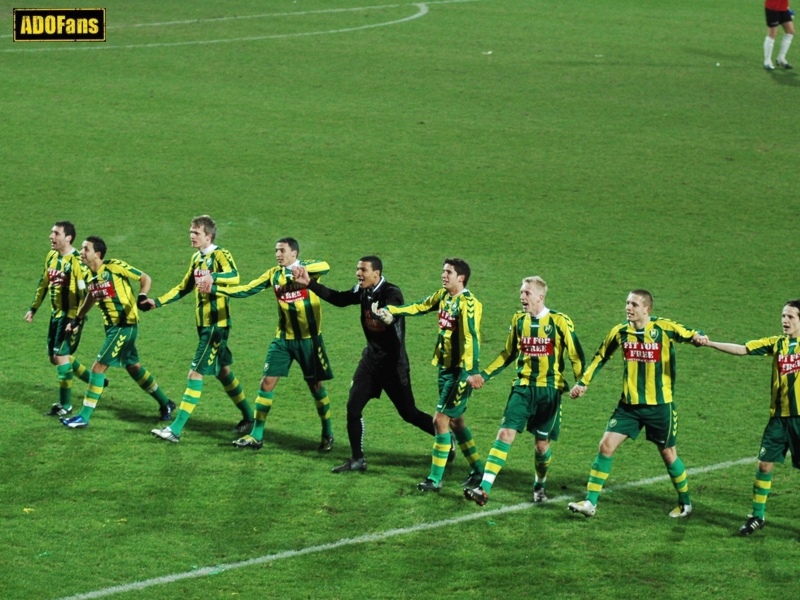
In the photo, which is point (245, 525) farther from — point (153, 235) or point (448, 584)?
point (153, 235)

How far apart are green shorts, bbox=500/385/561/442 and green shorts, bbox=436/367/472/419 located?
16.3 inches

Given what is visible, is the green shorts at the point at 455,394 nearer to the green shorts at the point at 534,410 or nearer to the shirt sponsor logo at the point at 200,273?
the green shorts at the point at 534,410

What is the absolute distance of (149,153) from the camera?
22.9 m

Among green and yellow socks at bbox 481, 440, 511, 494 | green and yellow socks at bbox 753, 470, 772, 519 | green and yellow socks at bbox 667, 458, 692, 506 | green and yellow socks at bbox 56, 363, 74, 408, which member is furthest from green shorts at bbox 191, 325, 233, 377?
green and yellow socks at bbox 753, 470, 772, 519

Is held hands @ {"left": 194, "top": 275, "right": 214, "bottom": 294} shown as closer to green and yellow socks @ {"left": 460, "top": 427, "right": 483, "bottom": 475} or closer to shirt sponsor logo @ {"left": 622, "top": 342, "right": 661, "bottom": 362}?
green and yellow socks @ {"left": 460, "top": 427, "right": 483, "bottom": 475}

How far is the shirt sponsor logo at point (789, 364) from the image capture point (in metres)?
9.72

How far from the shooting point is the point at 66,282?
488 inches

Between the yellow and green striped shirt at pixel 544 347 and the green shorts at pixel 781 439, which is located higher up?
the yellow and green striped shirt at pixel 544 347

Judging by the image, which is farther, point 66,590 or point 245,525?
point 245,525

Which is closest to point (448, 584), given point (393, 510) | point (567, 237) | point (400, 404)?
point (393, 510)

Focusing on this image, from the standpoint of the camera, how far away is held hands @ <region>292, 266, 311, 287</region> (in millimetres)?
10805

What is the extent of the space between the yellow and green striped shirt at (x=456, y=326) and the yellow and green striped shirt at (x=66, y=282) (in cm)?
374

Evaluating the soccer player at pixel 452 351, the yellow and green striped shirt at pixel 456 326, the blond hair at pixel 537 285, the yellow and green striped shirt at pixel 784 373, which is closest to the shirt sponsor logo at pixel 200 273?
the soccer player at pixel 452 351

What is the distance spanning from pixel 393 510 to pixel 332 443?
1.90 metres
